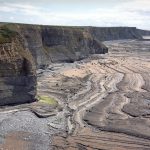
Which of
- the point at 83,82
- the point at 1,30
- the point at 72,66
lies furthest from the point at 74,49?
the point at 1,30

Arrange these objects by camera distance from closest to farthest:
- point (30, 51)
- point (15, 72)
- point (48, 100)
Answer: point (15, 72) < point (48, 100) < point (30, 51)

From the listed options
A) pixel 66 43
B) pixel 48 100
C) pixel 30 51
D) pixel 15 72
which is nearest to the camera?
pixel 15 72

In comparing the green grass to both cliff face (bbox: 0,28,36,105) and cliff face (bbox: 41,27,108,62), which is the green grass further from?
cliff face (bbox: 41,27,108,62)

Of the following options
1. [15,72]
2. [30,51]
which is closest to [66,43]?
[30,51]

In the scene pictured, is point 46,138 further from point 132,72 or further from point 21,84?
point 132,72

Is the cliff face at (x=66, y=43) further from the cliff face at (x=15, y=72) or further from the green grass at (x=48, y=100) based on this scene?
the cliff face at (x=15, y=72)

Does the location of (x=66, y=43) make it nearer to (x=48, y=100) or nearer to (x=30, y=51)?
(x=30, y=51)

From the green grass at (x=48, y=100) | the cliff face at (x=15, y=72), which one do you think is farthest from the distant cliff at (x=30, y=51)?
the green grass at (x=48, y=100)

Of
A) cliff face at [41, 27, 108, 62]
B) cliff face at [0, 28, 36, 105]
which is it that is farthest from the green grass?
cliff face at [41, 27, 108, 62]
